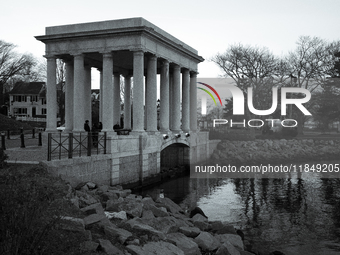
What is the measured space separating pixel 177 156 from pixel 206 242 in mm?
25011

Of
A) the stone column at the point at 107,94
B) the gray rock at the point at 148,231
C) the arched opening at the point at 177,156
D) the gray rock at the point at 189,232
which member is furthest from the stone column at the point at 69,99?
the gray rock at the point at 148,231

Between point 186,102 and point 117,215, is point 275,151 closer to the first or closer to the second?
point 186,102

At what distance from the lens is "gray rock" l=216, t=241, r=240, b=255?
1192cm

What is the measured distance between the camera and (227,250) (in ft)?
39.5

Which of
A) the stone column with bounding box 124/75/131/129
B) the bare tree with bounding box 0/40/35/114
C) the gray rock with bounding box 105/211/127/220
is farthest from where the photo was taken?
the bare tree with bounding box 0/40/35/114

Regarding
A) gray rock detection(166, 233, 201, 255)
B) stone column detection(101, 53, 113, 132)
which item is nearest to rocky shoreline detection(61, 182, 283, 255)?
gray rock detection(166, 233, 201, 255)

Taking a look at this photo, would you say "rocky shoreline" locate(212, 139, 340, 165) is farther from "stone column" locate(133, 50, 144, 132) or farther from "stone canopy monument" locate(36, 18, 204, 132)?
"stone column" locate(133, 50, 144, 132)

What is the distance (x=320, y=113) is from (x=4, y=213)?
5352 cm

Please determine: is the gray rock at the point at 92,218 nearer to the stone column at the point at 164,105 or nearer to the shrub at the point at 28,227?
the shrub at the point at 28,227

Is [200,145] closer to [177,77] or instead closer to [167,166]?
[167,166]

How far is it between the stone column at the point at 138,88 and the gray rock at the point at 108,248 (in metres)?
17.7

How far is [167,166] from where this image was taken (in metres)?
36.2

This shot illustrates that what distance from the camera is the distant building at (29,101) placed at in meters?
83.8

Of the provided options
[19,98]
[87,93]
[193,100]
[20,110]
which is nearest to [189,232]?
[87,93]
